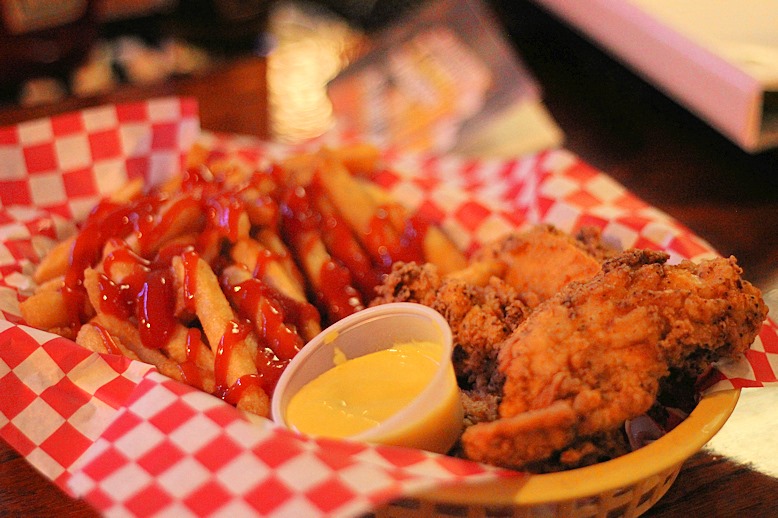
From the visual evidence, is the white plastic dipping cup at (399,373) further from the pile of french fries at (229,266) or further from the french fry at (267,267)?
the french fry at (267,267)

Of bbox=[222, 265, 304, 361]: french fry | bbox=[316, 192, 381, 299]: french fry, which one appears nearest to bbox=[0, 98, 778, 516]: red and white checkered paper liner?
bbox=[222, 265, 304, 361]: french fry

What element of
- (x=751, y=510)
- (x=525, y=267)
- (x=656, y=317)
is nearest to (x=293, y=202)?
(x=525, y=267)

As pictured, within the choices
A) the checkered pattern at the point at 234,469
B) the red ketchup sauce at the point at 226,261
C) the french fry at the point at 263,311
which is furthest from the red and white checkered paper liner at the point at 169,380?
the french fry at the point at 263,311

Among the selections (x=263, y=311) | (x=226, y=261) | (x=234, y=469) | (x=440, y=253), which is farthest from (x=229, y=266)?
(x=234, y=469)

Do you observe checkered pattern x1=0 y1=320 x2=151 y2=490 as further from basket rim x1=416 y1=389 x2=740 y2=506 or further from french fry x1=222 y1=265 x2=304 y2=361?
basket rim x1=416 y1=389 x2=740 y2=506

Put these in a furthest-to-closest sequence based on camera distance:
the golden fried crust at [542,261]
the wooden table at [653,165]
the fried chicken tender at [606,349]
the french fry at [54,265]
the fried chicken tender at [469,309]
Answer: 1. the french fry at [54,265]
2. the golden fried crust at [542,261]
3. the fried chicken tender at [469,309]
4. the wooden table at [653,165]
5. the fried chicken tender at [606,349]
